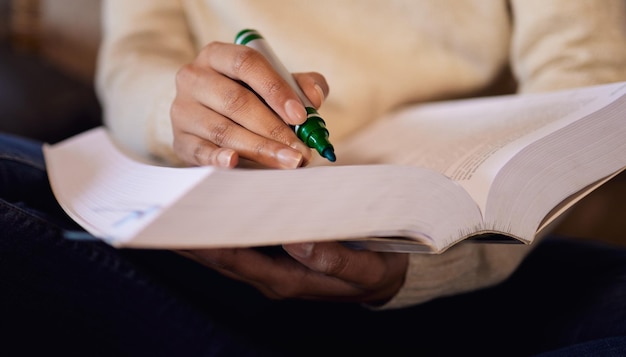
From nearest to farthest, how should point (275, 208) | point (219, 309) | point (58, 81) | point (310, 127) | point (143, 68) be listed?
point (275, 208)
point (310, 127)
point (219, 309)
point (143, 68)
point (58, 81)

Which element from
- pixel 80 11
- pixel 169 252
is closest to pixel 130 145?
pixel 169 252

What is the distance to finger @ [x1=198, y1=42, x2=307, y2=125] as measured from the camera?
482 mm

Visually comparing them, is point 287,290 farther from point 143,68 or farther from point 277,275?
point 143,68

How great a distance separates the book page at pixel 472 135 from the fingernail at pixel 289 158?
0.40ft

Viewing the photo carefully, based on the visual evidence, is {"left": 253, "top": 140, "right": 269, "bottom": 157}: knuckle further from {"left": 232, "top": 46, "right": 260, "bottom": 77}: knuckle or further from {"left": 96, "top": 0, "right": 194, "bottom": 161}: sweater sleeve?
{"left": 96, "top": 0, "right": 194, "bottom": 161}: sweater sleeve

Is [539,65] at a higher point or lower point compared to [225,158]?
higher

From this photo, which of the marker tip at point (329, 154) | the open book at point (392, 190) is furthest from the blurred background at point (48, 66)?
the marker tip at point (329, 154)

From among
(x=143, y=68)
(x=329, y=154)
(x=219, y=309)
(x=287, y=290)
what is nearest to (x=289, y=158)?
(x=329, y=154)

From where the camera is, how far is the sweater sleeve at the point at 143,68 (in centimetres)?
69

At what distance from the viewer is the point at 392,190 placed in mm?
404

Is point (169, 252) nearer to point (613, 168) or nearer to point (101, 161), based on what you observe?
point (101, 161)

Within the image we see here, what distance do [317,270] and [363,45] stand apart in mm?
423

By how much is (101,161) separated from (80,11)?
102 centimetres

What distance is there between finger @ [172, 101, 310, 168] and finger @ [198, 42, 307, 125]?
0.09 ft
